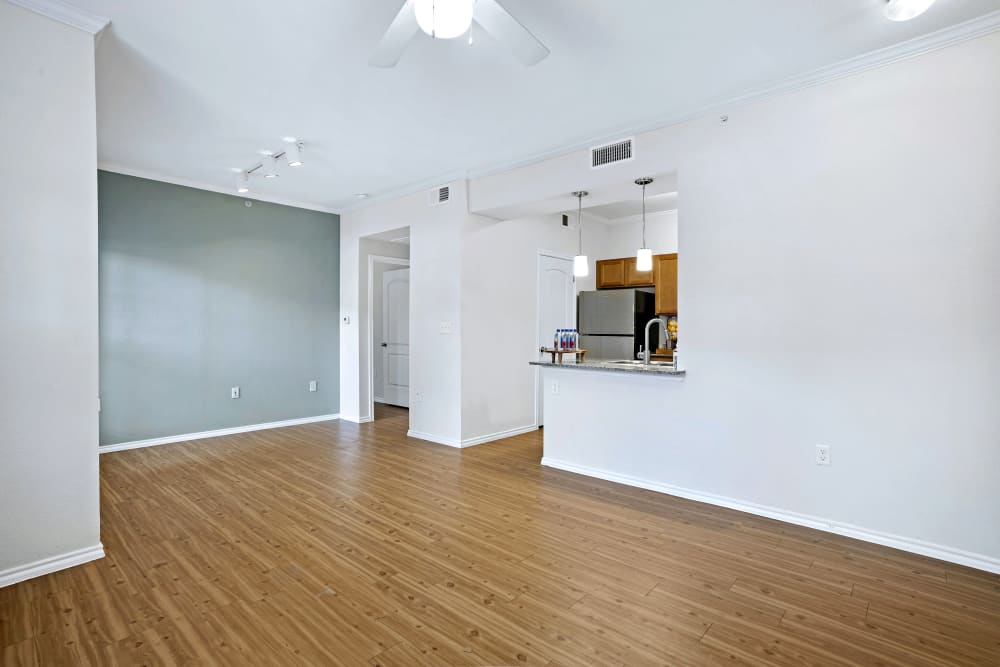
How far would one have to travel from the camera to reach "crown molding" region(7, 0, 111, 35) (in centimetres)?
245

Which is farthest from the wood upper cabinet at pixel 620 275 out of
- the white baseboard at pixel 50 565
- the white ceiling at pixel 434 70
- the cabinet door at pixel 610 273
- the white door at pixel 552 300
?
the white baseboard at pixel 50 565

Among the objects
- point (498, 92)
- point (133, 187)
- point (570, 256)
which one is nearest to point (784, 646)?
point (498, 92)

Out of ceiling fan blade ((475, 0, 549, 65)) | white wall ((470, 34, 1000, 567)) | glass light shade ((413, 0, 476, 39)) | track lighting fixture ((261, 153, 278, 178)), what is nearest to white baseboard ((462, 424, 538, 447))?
white wall ((470, 34, 1000, 567))

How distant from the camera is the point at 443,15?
178 cm

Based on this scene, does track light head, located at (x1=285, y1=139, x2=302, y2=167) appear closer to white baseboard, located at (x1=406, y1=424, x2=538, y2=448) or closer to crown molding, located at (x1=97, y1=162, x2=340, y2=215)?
crown molding, located at (x1=97, y1=162, x2=340, y2=215)

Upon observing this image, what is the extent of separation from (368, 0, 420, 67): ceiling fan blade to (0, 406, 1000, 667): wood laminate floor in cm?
252

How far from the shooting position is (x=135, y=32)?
2689 mm

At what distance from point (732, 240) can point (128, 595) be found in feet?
13.2

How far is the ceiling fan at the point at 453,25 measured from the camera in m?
1.78

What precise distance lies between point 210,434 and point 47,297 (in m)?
3.49

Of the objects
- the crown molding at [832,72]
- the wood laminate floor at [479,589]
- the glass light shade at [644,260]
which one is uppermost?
the crown molding at [832,72]

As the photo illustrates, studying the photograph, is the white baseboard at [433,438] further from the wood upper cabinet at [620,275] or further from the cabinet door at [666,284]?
the wood upper cabinet at [620,275]

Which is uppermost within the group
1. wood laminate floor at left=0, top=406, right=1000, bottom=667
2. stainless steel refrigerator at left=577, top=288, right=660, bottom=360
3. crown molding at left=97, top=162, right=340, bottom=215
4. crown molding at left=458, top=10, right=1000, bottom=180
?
crown molding at left=97, top=162, right=340, bottom=215

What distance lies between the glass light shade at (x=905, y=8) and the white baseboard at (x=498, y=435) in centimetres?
447
